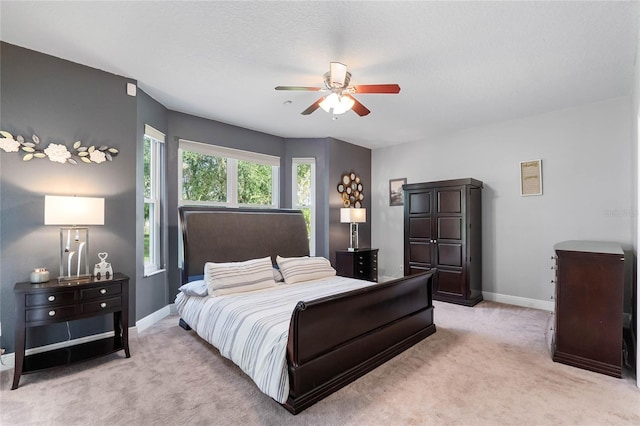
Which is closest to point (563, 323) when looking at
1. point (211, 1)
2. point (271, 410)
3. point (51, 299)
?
point (271, 410)

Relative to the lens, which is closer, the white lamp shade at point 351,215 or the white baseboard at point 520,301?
the white baseboard at point 520,301

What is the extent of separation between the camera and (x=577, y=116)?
162 inches

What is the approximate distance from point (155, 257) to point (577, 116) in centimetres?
595

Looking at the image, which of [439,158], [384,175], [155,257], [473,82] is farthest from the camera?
[384,175]

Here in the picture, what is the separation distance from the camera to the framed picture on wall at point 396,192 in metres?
6.05

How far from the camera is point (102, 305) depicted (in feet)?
9.15

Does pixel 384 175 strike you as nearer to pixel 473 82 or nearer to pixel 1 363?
pixel 473 82

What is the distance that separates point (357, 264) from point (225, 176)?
2.68 metres

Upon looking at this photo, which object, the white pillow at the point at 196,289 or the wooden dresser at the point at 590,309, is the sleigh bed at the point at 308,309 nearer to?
the white pillow at the point at 196,289

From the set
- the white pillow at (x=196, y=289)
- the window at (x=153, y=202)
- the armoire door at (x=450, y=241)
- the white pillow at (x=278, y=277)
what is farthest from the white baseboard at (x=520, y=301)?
the window at (x=153, y=202)

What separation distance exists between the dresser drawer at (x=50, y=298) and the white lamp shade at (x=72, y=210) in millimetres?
592

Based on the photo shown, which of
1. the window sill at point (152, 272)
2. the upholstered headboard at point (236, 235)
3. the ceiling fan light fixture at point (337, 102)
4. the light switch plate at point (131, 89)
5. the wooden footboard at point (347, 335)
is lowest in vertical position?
the wooden footboard at point (347, 335)

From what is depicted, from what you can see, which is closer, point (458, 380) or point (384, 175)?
point (458, 380)

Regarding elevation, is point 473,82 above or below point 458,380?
above
